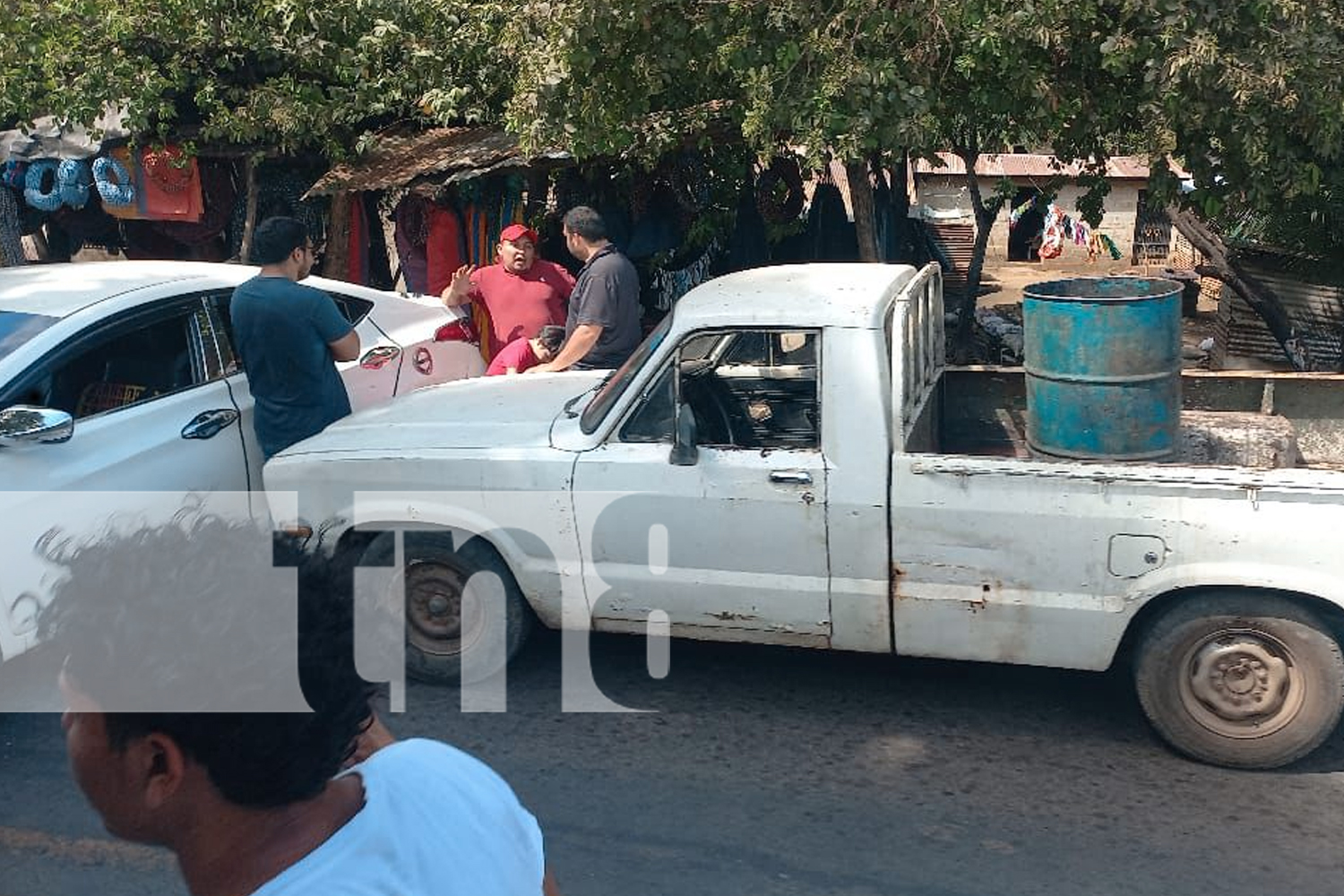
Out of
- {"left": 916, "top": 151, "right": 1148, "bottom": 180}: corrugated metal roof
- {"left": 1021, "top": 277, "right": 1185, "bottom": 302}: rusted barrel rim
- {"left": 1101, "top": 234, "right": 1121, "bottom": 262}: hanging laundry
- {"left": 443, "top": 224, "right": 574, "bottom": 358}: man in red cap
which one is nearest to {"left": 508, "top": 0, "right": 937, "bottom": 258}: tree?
{"left": 443, "top": 224, "right": 574, "bottom": 358}: man in red cap

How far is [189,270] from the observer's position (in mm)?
6098

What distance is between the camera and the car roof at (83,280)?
5379mm

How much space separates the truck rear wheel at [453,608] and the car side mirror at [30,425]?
47.4 inches

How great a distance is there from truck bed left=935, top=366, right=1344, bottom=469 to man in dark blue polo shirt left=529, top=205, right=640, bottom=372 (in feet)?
5.51

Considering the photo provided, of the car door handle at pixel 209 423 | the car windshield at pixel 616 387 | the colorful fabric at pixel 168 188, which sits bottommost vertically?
the car door handle at pixel 209 423

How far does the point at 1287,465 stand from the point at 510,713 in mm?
3076

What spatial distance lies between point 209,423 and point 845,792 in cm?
310

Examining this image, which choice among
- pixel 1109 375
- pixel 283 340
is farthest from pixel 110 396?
pixel 1109 375

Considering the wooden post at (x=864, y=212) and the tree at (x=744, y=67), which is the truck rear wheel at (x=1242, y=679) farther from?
the wooden post at (x=864, y=212)

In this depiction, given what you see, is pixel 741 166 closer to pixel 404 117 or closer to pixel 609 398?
pixel 404 117

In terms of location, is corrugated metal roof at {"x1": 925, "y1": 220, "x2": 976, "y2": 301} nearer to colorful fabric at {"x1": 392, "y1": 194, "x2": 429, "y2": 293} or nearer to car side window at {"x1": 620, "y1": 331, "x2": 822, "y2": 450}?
colorful fabric at {"x1": 392, "y1": 194, "x2": 429, "y2": 293}

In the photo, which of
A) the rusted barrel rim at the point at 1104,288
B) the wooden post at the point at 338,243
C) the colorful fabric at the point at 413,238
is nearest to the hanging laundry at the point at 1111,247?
the colorful fabric at the point at 413,238

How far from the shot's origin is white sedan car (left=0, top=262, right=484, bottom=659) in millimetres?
4730

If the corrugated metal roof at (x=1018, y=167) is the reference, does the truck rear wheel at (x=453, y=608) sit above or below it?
below
